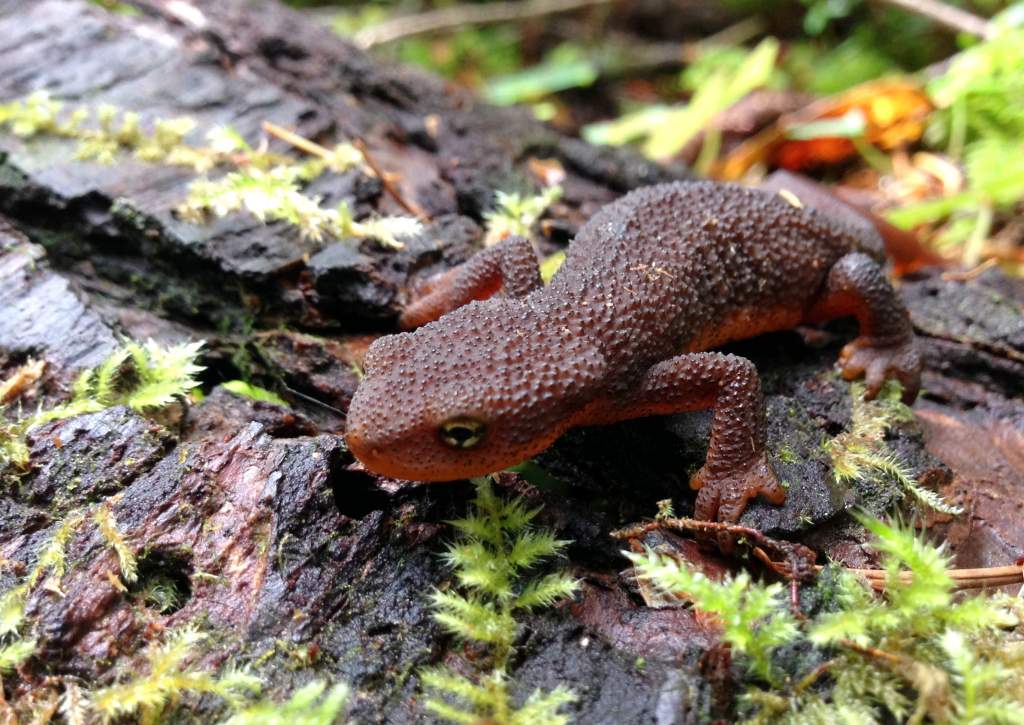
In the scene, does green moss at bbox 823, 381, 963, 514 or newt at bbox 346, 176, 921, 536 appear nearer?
newt at bbox 346, 176, 921, 536

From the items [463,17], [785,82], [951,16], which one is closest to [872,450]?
[951,16]

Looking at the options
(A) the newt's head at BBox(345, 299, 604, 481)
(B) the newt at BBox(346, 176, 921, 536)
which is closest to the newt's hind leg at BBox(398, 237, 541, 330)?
(B) the newt at BBox(346, 176, 921, 536)

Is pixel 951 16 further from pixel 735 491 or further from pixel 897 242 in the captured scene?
pixel 735 491

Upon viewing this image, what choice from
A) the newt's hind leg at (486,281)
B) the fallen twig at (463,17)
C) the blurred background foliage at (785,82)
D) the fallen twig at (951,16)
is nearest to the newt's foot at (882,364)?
the newt's hind leg at (486,281)

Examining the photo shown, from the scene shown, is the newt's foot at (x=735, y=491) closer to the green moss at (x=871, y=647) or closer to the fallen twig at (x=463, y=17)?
the green moss at (x=871, y=647)

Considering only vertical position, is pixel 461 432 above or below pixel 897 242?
above

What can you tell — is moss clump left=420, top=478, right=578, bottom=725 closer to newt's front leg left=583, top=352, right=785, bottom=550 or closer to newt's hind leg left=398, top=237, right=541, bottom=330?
newt's front leg left=583, top=352, right=785, bottom=550
